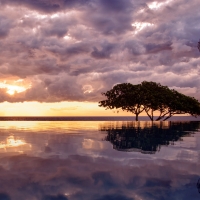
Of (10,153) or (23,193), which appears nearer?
(23,193)

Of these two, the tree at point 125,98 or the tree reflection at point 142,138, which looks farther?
the tree at point 125,98

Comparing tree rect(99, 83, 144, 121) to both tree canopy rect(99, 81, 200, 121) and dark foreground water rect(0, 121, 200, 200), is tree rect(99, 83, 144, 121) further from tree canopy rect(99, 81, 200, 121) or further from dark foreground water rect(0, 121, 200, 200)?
dark foreground water rect(0, 121, 200, 200)

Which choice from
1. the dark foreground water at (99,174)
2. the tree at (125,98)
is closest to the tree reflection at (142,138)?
the dark foreground water at (99,174)

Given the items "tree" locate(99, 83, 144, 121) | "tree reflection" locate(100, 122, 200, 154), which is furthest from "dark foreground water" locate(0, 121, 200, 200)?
"tree" locate(99, 83, 144, 121)

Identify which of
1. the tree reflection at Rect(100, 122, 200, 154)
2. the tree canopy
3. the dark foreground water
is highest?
the tree canopy

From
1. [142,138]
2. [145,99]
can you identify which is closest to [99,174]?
[142,138]

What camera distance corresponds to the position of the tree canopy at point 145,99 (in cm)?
6172

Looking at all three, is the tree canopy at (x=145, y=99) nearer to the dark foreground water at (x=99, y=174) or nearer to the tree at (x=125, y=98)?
the tree at (x=125, y=98)

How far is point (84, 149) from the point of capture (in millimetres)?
14312

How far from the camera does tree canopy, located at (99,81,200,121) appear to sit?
202 feet

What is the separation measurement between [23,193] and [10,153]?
244 inches

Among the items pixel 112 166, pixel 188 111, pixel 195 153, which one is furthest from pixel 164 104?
pixel 112 166

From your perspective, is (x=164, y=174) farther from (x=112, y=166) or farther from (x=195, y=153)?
(x=195, y=153)

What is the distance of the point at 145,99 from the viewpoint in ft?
201
